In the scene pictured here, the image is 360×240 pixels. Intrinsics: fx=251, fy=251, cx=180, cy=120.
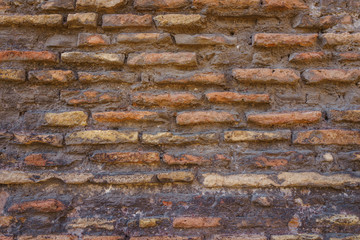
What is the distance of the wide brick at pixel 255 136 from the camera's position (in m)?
1.21

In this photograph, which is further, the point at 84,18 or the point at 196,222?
the point at 84,18

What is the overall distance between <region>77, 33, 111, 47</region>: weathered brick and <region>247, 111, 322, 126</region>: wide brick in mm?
817

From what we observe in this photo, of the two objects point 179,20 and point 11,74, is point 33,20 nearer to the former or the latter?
point 11,74

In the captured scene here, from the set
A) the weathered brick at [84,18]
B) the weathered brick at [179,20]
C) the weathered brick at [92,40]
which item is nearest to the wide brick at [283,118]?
the weathered brick at [179,20]

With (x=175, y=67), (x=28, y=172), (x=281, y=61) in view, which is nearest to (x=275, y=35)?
(x=281, y=61)

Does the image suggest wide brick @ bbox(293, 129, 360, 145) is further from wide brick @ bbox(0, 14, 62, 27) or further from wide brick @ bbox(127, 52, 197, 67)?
wide brick @ bbox(0, 14, 62, 27)

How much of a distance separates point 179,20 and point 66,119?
2.46 ft

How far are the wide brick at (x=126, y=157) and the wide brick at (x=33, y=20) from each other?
2.34 ft

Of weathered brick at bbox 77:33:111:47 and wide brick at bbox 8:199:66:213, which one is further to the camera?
weathered brick at bbox 77:33:111:47

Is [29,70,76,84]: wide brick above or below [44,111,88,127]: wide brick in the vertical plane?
above

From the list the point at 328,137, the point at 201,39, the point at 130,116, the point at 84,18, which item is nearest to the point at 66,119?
the point at 130,116

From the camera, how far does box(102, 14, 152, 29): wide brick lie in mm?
1277

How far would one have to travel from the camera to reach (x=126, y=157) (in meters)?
1.20

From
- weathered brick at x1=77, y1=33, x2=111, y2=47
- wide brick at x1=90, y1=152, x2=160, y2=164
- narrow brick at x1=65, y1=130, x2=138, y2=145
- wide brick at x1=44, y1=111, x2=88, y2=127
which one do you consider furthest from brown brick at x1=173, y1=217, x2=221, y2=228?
weathered brick at x1=77, y1=33, x2=111, y2=47
